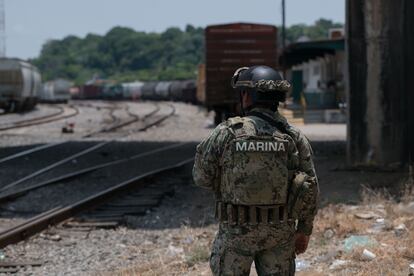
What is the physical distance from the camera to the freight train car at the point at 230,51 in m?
23.9

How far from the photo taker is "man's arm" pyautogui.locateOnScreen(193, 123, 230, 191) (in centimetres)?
390

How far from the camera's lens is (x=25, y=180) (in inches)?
522

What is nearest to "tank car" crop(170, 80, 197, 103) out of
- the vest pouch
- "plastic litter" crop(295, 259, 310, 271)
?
"plastic litter" crop(295, 259, 310, 271)

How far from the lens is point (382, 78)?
12.1 m

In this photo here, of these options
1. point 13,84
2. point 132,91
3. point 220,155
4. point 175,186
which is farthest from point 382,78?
point 132,91

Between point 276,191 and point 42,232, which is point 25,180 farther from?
point 276,191

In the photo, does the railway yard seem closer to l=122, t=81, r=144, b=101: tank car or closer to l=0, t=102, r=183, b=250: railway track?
l=0, t=102, r=183, b=250: railway track

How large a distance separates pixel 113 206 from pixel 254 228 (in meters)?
7.03

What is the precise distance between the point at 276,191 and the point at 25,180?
1013cm

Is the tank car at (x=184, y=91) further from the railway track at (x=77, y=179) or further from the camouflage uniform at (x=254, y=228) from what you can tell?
the camouflage uniform at (x=254, y=228)

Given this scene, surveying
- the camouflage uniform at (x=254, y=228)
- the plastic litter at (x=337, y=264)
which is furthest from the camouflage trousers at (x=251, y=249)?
the plastic litter at (x=337, y=264)

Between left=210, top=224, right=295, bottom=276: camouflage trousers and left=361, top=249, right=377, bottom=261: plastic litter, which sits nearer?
left=210, top=224, right=295, bottom=276: camouflage trousers

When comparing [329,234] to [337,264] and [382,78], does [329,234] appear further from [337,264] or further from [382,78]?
[382,78]

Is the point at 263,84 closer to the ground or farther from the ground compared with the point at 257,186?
farther from the ground
